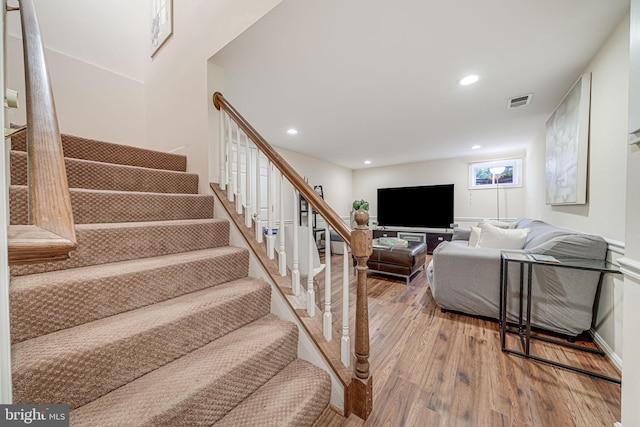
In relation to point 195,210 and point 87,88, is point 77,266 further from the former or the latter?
point 87,88

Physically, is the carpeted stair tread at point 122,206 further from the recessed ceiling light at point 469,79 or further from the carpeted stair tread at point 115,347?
the recessed ceiling light at point 469,79

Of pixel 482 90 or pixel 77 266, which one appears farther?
pixel 482 90

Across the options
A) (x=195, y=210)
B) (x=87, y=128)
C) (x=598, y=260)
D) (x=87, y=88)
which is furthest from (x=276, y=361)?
(x=87, y=88)

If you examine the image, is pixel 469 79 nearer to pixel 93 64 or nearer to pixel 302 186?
pixel 302 186

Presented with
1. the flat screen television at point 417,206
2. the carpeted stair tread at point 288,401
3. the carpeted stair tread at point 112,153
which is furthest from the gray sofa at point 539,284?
the flat screen television at point 417,206

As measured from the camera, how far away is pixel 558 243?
1.80 metres

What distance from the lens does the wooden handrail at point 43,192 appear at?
0.39 metres

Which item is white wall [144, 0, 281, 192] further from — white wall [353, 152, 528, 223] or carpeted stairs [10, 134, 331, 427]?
white wall [353, 152, 528, 223]

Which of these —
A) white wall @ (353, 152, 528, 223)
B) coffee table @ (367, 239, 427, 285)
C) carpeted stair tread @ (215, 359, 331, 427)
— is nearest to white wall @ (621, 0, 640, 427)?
carpeted stair tread @ (215, 359, 331, 427)

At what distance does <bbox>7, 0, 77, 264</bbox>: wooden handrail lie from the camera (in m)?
0.39

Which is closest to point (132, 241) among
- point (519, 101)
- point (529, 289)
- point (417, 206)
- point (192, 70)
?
point (192, 70)

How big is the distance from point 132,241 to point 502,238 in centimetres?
328

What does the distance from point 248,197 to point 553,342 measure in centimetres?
256

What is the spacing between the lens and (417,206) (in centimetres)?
579
